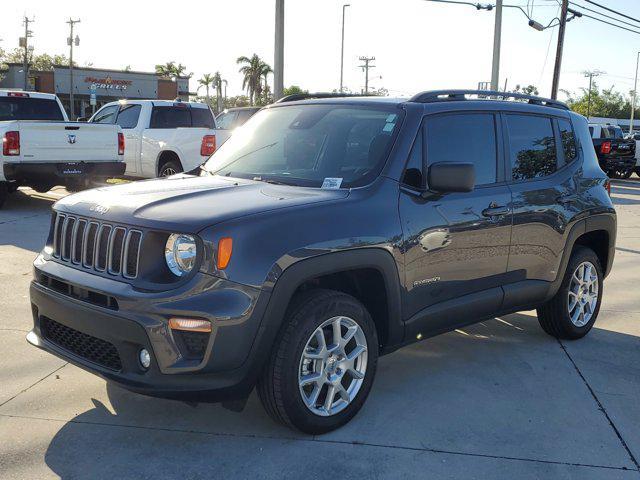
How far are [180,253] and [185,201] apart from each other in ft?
1.33

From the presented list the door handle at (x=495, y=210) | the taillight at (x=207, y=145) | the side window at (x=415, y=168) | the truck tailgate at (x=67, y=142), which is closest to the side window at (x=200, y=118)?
the taillight at (x=207, y=145)

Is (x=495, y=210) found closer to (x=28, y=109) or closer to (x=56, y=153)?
(x=56, y=153)

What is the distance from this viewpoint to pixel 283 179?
420cm

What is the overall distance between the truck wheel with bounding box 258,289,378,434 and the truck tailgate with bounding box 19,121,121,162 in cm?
860

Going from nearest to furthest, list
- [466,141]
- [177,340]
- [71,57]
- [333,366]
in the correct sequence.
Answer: [177,340]
[333,366]
[466,141]
[71,57]

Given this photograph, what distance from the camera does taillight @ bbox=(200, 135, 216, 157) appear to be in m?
12.7

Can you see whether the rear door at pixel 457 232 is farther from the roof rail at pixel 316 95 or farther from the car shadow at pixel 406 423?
the roof rail at pixel 316 95

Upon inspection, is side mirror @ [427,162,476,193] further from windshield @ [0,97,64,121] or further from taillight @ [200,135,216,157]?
windshield @ [0,97,64,121]

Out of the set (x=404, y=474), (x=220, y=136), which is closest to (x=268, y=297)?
(x=404, y=474)

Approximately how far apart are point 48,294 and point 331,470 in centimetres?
174

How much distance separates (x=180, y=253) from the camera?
325cm

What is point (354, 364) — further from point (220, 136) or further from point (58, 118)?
point (58, 118)

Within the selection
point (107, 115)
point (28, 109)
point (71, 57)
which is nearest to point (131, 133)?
point (107, 115)

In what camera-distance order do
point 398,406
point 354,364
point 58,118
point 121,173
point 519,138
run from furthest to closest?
point 58,118
point 121,173
point 519,138
point 398,406
point 354,364
